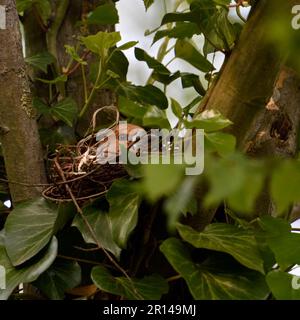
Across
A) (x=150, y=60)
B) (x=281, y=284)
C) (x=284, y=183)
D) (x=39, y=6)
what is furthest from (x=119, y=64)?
→ (x=284, y=183)

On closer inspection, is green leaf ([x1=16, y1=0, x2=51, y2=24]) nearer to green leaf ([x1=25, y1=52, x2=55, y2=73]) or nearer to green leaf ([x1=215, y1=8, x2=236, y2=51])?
green leaf ([x1=25, y1=52, x2=55, y2=73])

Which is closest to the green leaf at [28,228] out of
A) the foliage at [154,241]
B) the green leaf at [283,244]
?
the foliage at [154,241]

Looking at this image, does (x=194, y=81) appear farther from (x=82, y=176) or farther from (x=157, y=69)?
(x=82, y=176)

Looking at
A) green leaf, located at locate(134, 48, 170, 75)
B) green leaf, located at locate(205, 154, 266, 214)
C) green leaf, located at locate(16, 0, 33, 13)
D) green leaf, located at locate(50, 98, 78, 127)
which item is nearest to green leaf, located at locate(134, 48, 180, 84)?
green leaf, located at locate(134, 48, 170, 75)

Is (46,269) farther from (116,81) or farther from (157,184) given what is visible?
(157,184)

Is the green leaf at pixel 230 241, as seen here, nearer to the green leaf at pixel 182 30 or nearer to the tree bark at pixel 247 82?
the tree bark at pixel 247 82

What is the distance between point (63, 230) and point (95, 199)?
7 centimetres

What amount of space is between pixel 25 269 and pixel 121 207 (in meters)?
0.16

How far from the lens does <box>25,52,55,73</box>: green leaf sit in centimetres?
102

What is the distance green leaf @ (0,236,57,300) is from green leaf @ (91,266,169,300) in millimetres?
80

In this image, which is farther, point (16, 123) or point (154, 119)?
point (16, 123)

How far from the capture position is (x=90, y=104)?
1.06m

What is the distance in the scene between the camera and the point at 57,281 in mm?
755

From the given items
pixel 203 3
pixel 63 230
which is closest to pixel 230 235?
pixel 63 230
